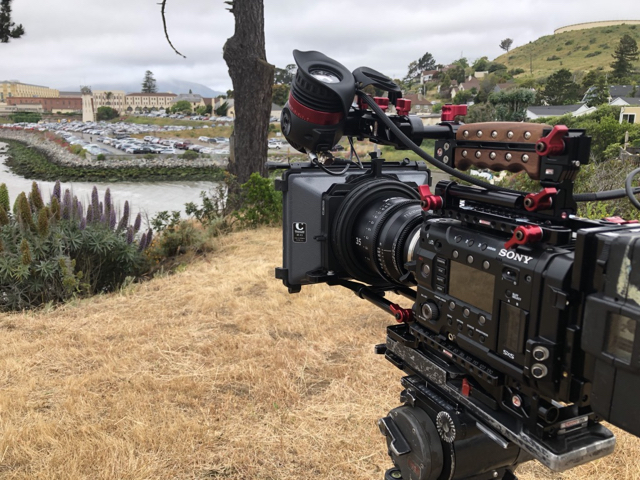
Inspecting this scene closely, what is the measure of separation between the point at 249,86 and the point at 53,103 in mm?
82785

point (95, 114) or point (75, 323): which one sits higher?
point (95, 114)

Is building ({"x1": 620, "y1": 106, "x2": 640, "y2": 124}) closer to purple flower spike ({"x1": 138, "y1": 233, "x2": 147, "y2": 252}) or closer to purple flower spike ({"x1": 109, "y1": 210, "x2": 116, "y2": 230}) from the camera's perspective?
purple flower spike ({"x1": 138, "y1": 233, "x2": 147, "y2": 252})

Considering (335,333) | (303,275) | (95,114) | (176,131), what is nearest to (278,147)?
(335,333)

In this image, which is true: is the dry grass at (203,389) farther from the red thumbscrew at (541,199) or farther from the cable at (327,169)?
the red thumbscrew at (541,199)

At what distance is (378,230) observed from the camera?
1.88 meters

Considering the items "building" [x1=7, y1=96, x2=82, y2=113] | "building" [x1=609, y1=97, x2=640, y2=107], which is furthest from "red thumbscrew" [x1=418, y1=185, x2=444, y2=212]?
"building" [x1=7, y1=96, x2=82, y2=113]

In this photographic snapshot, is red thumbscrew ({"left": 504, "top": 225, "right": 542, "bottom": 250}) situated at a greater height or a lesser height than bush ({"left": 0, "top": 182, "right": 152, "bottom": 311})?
greater

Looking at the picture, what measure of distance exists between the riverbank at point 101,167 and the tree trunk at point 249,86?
2.79 m

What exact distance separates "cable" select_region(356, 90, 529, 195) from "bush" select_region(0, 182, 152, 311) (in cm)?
439

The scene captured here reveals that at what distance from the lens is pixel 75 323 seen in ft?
14.4

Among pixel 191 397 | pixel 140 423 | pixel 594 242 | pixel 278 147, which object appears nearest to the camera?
pixel 594 242

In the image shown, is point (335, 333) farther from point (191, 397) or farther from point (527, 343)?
point (527, 343)

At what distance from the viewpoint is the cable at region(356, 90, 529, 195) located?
138 centimetres

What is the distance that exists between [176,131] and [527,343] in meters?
45.6
